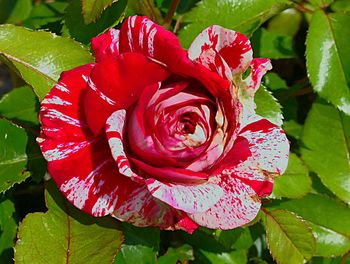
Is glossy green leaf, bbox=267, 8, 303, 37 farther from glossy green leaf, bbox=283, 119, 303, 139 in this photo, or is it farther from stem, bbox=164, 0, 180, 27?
stem, bbox=164, 0, 180, 27

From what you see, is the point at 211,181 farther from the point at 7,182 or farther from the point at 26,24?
the point at 26,24

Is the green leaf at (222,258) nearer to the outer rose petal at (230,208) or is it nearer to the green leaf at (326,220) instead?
the green leaf at (326,220)

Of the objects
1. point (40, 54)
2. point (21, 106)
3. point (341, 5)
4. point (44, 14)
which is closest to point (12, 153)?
point (40, 54)

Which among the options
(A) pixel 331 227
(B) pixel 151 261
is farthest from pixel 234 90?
(A) pixel 331 227

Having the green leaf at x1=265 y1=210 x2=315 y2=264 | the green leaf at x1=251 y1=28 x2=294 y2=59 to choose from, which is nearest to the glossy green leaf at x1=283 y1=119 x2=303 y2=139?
the green leaf at x1=251 y1=28 x2=294 y2=59

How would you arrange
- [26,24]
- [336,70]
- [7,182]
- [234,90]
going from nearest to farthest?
[234,90] < [7,182] < [336,70] < [26,24]
